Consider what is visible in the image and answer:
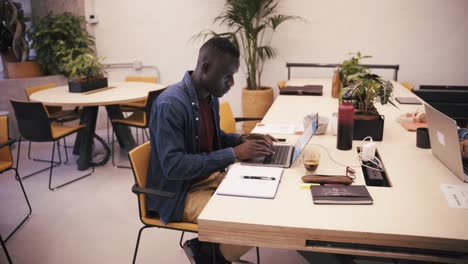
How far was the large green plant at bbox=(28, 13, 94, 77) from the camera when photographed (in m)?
4.79

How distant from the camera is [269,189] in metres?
1.42

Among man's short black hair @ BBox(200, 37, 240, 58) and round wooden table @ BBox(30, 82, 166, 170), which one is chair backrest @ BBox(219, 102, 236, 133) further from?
round wooden table @ BBox(30, 82, 166, 170)

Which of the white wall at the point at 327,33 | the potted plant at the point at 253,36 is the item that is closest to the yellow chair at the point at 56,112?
the white wall at the point at 327,33

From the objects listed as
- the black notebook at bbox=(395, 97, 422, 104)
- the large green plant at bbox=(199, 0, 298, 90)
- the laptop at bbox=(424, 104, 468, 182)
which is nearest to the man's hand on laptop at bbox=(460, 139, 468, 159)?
the laptop at bbox=(424, 104, 468, 182)

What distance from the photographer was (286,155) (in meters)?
1.79

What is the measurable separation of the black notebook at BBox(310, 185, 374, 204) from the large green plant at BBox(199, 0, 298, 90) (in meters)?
3.29

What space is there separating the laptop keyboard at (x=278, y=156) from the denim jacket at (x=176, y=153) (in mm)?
176

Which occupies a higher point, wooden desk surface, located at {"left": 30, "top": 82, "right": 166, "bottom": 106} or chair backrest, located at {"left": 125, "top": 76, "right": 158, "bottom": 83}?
chair backrest, located at {"left": 125, "top": 76, "right": 158, "bottom": 83}

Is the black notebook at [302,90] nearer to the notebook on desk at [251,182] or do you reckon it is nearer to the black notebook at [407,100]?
the black notebook at [407,100]

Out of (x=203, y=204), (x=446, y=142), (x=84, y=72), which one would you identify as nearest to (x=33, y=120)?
(x=84, y=72)

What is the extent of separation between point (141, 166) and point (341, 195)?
921 mm

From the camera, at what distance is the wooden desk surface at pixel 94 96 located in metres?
3.36

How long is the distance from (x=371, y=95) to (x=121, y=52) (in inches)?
165

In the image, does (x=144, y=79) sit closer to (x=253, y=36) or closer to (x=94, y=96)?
(x=94, y=96)
